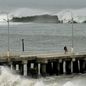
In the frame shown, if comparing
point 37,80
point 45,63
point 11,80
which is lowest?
point 37,80

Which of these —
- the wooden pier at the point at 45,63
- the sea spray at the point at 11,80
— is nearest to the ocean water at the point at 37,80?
the sea spray at the point at 11,80

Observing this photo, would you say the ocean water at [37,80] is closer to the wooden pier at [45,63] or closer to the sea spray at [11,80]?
Answer: the sea spray at [11,80]

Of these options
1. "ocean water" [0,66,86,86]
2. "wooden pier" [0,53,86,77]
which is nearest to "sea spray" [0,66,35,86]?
"ocean water" [0,66,86,86]

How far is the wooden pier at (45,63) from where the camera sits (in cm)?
4922

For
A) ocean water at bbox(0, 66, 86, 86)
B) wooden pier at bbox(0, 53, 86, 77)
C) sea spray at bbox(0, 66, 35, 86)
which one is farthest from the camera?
wooden pier at bbox(0, 53, 86, 77)

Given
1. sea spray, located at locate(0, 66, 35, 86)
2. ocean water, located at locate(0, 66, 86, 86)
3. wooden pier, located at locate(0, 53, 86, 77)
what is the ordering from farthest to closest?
wooden pier, located at locate(0, 53, 86, 77), ocean water, located at locate(0, 66, 86, 86), sea spray, located at locate(0, 66, 35, 86)

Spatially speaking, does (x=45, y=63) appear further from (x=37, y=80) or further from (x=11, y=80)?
(x=11, y=80)

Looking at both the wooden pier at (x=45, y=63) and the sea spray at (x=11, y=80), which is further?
the wooden pier at (x=45, y=63)

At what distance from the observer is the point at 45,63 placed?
50188 mm

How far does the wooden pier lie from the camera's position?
49216mm

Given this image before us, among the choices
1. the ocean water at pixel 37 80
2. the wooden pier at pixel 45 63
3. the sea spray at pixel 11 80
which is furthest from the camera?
the wooden pier at pixel 45 63

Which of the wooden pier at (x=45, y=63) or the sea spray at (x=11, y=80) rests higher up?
the wooden pier at (x=45, y=63)

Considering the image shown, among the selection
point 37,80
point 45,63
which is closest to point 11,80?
point 37,80

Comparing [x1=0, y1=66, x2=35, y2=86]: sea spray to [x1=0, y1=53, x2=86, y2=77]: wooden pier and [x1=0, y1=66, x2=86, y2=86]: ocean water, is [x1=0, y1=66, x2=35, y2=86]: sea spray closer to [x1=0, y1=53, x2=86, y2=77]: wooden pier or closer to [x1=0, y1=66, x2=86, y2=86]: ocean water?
[x1=0, y1=66, x2=86, y2=86]: ocean water
